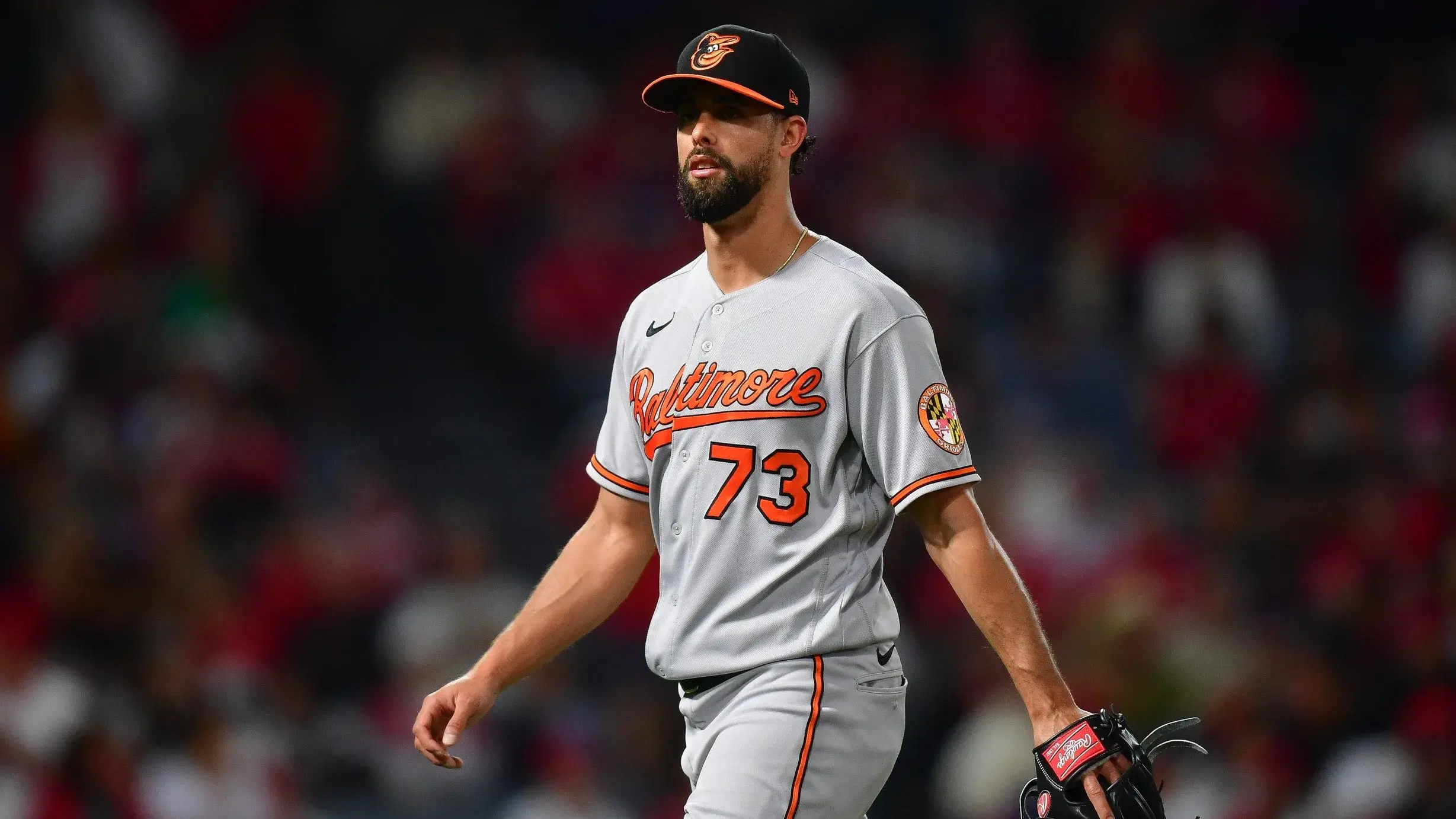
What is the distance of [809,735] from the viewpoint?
307 cm

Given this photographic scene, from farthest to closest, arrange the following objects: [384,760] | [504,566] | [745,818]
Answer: [504,566] → [384,760] → [745,818]

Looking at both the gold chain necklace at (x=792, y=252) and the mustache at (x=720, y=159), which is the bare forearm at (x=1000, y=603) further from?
the mustache at (x=720, y=159)

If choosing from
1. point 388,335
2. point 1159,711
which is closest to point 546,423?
point 388,335

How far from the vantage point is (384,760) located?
23.5 feet

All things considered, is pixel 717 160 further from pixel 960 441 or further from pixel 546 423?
pixel 546 423

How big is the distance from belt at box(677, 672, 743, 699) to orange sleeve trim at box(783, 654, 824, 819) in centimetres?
16

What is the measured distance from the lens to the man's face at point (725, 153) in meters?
3.24

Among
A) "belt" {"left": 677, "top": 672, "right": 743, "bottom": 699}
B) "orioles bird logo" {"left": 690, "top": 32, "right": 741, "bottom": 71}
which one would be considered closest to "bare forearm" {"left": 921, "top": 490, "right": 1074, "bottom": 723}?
"belt" {"left": 677, "top": 672, "right": 743, "bottom": 699}

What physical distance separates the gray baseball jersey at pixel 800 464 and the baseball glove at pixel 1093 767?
1.40 ft

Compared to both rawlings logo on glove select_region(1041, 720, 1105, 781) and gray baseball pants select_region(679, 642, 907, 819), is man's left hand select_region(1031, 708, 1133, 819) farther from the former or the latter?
gray baseball pants select_region(679, 642, 907, 819)

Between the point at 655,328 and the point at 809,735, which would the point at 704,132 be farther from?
the point at 809,735

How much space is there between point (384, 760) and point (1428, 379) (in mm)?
5211

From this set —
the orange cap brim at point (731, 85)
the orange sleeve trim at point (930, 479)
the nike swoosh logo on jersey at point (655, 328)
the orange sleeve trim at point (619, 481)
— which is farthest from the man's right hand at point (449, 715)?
the orange cap brim at point (731, 85)

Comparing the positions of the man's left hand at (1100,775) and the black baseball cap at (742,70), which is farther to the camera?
the black baseball cap at (742,70)
